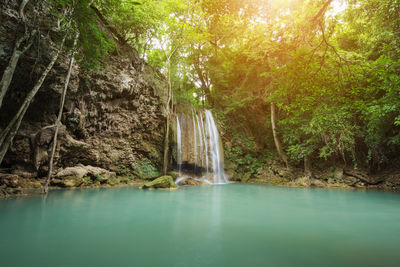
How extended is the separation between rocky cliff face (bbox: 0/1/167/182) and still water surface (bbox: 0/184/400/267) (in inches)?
140

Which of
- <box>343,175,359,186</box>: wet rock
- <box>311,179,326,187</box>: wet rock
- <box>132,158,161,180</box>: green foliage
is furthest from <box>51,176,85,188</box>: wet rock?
<box>343,175,359,186</box>: wet rock

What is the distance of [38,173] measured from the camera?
6867 millimetres

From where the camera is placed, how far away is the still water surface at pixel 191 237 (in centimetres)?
192

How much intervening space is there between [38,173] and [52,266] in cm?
690

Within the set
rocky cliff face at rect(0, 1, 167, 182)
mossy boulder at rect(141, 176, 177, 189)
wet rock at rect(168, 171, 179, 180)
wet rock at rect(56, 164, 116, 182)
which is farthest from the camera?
wet rock at rect(168, 171, 179, 180)

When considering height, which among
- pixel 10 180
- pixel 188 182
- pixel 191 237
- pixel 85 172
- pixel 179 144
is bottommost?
pixel 191 237

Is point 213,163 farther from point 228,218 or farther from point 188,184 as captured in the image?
point 228,218

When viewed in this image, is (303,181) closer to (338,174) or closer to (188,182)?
(338,174)

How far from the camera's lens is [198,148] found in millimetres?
11500

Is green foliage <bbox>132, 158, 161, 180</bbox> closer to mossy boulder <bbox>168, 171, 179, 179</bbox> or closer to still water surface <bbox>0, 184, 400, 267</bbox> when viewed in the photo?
mossy boulder <bbox>168, 171, 179, 179</bbox>

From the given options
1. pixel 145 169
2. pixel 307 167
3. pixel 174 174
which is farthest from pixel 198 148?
pixel 307 167

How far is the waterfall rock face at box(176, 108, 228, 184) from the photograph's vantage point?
11.0 m

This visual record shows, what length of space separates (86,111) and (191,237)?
8.06 meters

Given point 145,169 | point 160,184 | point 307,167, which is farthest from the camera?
point 307,167
